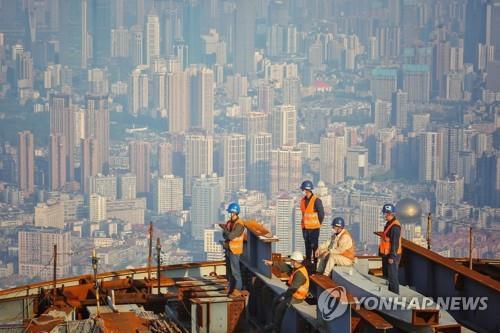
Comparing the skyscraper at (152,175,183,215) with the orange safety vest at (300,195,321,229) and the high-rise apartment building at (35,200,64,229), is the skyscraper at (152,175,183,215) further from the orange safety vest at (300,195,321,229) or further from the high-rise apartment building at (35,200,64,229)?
the orange safety vest at (300,195,321,229)

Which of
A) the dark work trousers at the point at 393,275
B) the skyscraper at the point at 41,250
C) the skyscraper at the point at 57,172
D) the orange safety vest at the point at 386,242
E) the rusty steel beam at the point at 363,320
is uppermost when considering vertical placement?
the orange safety vest at the point at 386,242

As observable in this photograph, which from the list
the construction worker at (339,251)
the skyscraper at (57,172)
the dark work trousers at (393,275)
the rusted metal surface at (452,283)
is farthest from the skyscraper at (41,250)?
the dark work trousers at (393,275)

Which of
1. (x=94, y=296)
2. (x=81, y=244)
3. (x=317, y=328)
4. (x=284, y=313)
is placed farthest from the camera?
(x=81, y=244)

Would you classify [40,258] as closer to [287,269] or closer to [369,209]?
[369,209]

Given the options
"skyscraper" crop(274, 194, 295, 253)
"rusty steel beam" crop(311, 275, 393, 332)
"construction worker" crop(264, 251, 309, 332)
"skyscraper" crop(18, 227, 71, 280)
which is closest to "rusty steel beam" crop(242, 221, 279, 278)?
"construction worker" crop(264, 251, 309, 332)

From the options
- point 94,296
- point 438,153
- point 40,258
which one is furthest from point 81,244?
point 94,296

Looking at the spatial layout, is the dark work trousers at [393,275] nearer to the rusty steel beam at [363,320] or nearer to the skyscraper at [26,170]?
the rusty steel beam at [363,320]

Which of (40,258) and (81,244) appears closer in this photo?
(40,258)
